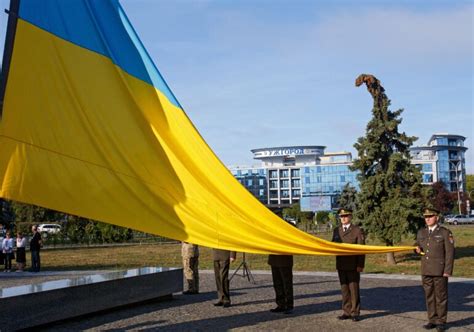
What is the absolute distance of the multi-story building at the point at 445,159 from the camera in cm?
13500

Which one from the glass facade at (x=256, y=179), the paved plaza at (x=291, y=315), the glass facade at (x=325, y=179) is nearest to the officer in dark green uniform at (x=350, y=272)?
the paved plaza at (x=291, y=315)

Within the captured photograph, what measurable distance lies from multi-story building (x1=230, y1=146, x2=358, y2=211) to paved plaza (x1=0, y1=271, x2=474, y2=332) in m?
115

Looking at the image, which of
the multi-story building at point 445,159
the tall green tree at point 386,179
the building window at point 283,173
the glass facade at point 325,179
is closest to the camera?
the tall green tree at point 386,179

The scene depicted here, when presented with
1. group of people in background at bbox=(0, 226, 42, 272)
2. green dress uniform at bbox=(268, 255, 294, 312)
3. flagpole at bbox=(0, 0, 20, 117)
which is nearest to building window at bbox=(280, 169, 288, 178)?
group of people in background at bbox=(0, 226, 42, 272)

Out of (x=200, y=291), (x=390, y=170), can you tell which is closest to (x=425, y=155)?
(x=390, y=170)

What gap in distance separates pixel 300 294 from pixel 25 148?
852 centimetres

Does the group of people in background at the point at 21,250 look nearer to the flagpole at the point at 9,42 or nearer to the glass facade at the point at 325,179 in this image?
the flagpole at the point at 9,42

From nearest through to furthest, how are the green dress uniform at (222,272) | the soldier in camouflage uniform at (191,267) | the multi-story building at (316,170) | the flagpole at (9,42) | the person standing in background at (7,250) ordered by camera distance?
the flagpole at (9,42) → the green dress uniform at (222,272) → the soldier in camouflage uniform at (191,267) → the person standing in background at (7,250) → the multi-story building at (316,170)

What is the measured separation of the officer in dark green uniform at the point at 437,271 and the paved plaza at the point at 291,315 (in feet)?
0.96

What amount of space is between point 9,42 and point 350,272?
6434 mm

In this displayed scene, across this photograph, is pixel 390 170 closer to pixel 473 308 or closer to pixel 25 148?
pixel 473 308

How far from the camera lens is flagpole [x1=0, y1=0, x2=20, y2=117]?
20.6 feet

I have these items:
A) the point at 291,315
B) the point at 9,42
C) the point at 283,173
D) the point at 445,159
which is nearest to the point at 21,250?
the point at 291,315

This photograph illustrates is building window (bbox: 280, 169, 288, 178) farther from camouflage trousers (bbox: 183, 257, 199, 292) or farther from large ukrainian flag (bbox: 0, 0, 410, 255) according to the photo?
large ukrainian flag (bbox: 0, 0, 410, 255)
